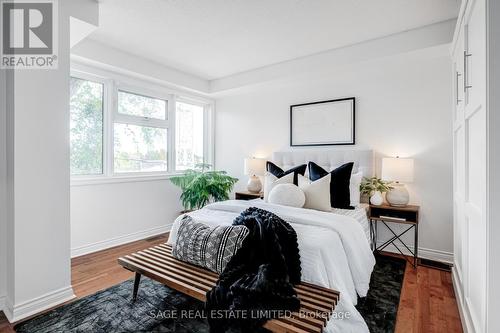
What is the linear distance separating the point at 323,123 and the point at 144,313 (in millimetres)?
3110

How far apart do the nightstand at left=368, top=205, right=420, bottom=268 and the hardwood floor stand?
33cm

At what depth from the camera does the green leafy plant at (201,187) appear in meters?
3.90

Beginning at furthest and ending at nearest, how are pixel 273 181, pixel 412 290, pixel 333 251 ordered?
pixel 273 181 < pixel 412 290 < pixel 333 251

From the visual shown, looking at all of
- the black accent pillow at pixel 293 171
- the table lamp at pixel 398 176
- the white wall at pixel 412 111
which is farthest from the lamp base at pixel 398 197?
the black accent pillow at pixel 293 171

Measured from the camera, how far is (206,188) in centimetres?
392

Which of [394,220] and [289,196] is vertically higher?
[289,196]

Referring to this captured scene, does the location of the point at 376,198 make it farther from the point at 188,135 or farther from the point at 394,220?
the point at 188,135

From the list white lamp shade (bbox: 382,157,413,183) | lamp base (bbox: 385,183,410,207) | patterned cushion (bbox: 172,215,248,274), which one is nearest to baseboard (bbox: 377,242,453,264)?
lamp base (bbox: 385,183,410,207)

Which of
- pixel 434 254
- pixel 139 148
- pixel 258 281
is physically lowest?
pixel 434 254

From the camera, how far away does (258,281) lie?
4.86 feet

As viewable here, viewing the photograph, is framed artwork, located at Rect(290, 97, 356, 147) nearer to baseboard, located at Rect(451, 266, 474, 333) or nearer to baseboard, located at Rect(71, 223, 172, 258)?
baseboard, located at Rect(451, 266, 474, 333)

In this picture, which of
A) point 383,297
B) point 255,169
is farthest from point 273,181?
point 383,297

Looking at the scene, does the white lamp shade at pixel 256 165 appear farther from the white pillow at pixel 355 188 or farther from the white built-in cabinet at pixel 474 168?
the white built-in cabinet at pixel 474 168

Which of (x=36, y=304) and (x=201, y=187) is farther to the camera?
(x=201, y=187)
